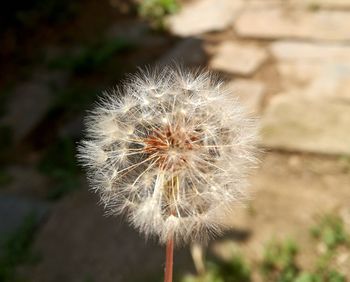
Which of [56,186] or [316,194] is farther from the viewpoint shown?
[56,186]

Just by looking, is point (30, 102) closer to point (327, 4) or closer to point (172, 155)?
point (327, 4)

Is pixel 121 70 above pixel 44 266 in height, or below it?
above

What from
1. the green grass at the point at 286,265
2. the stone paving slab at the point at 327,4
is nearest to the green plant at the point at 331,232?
the green grass at the point at 286,265

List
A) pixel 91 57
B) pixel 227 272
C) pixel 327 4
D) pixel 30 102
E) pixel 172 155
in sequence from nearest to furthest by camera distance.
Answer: pixel 172 155, pixel 227 272, pixel 30 102, pixel 91 57, pixel 327 4

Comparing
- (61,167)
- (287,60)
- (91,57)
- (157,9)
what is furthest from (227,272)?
(157,9)

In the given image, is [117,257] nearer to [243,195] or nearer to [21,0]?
[243,195]

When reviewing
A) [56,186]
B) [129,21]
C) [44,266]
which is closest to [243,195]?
[44,266]

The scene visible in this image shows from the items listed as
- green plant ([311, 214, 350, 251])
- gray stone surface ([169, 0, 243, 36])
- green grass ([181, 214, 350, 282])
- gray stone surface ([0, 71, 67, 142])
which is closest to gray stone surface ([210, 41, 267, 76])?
gray stone surface ([169, 0, 243, 36])
